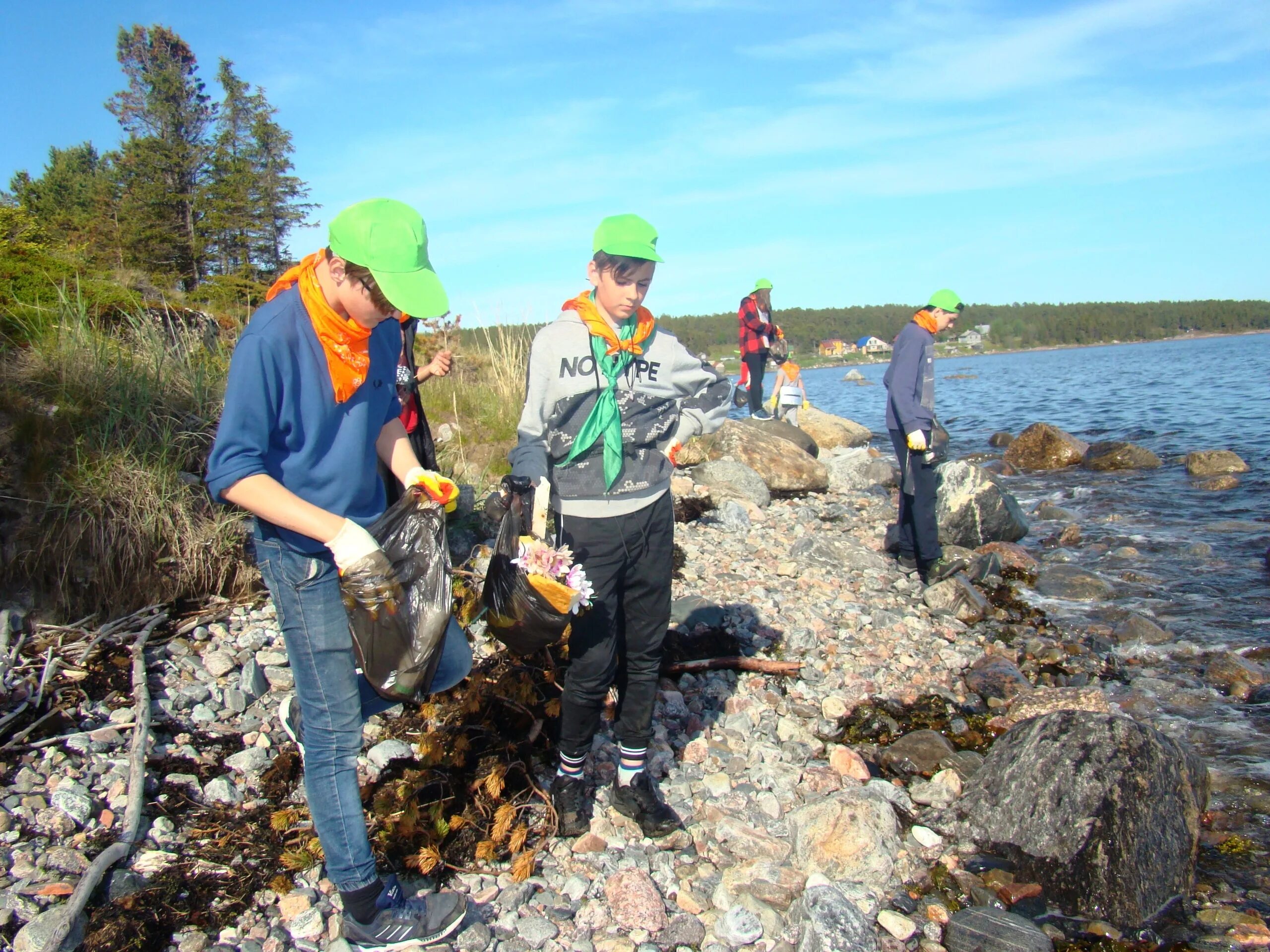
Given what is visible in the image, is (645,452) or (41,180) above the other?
(41,180)

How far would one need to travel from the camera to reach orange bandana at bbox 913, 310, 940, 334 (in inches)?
263

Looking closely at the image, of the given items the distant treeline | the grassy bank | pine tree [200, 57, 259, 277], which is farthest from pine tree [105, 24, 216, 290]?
the distant treeline

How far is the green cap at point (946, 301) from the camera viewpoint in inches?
267

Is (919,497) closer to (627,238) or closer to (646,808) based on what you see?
(646,808)

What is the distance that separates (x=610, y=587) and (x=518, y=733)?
1125 mm

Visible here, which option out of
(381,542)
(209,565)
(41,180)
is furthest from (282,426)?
(41,180)

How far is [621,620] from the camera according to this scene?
128 inches

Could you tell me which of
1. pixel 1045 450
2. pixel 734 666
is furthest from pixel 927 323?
pixel 1045 450

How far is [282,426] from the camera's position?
2156 mm

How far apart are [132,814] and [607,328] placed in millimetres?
2517

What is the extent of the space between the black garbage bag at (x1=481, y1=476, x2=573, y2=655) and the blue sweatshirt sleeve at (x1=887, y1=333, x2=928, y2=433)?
175 inches

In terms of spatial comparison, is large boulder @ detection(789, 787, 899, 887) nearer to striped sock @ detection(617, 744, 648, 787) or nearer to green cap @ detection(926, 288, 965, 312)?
striped sock @ detection(617, 744, 648, 787)

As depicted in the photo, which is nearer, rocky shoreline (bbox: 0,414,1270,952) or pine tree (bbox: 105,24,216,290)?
rocky shoreline (bbox: 0,414,1270,952)

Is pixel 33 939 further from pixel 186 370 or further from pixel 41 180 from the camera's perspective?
pixel 41 180
